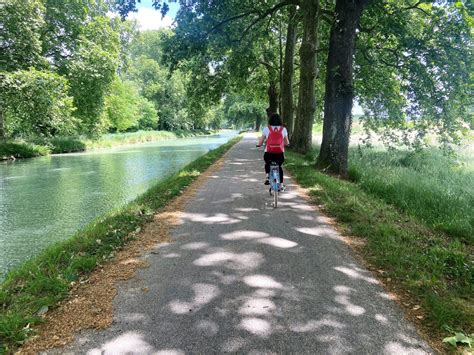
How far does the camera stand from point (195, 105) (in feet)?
79.3

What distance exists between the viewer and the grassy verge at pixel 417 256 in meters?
3.43

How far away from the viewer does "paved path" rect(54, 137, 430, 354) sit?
2.99 meters

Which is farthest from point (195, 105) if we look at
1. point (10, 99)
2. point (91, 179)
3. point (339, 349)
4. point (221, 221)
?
point (339, 349)

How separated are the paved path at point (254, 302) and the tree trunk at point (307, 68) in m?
11.7

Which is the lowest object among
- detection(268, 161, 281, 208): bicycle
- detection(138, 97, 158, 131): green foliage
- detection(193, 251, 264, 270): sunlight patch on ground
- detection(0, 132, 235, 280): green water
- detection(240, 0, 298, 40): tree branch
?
detection(0, 132, 235, 280): green water

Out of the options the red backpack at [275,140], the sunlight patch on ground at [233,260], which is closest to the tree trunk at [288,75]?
the red backpack at [275,140]

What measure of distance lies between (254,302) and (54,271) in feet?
8.75

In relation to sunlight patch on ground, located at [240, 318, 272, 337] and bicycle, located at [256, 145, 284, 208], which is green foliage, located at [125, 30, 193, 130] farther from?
sunlight patch on ground, located at [240, 318, 272, 337]

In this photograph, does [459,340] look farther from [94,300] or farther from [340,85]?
[340,85]

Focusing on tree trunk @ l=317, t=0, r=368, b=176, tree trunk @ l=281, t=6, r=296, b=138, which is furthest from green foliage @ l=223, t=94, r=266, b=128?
tree trunk @ l=317, t=0, r=368, b=176

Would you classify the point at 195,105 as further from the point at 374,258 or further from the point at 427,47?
the point at 374,258

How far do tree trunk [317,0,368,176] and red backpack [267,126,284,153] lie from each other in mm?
4290

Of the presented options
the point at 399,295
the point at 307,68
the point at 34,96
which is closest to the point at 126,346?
the point at 399,295

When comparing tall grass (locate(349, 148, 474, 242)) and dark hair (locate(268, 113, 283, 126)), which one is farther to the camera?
dark hair (locate(268, 113, 283, 126))
